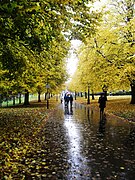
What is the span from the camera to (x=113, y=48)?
27562 mm

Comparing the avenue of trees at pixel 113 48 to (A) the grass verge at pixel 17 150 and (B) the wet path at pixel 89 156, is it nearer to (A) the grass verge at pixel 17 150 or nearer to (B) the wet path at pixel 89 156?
(B) the wet path at pixel 89 156

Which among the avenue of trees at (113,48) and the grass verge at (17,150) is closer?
the grass verge at (17,150)

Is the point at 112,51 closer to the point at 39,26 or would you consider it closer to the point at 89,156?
the point at 39,26

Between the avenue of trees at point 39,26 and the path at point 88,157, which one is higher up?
the avenue of trees at point 39,26

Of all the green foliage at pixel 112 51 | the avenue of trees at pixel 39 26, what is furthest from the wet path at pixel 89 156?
the green foliage at pixel 112 51

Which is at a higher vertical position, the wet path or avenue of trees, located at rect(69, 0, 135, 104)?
avenue of trees, located at rect(69, 0, 135, 104)

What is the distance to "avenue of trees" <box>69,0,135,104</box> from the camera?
2493cm

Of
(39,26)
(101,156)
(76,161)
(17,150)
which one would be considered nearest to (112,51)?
(39,26)

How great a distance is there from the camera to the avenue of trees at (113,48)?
81.8ft

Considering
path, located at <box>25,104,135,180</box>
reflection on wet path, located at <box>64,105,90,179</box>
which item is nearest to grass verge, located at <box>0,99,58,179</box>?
path, located at <box>25,104,135,180</box>

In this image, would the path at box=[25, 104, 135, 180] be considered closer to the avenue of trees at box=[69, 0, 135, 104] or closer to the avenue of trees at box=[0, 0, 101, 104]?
the avenue of trees at box=[0, 0, 101, 104]

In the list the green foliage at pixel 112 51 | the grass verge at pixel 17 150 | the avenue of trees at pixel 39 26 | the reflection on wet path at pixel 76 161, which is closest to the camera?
the reflection on wet path at pixel 76 161

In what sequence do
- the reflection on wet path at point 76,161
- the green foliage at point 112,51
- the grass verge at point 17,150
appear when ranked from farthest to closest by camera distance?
the green foliage at point 112,51 → the grass verge at point 17,150 → the reflection on wet path at point 76,161

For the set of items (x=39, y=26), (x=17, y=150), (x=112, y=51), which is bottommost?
(x=17, y=150)
